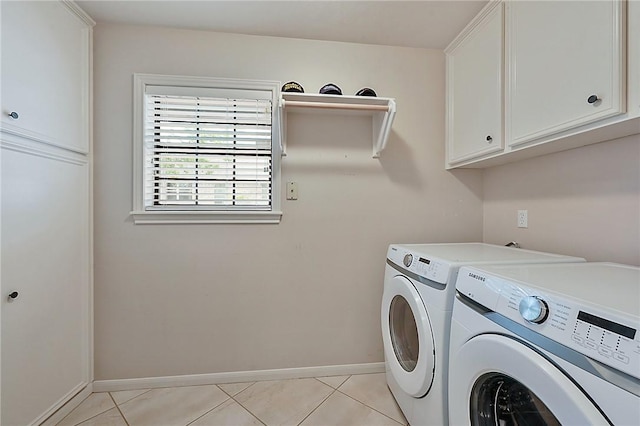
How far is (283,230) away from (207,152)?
2.28 ft

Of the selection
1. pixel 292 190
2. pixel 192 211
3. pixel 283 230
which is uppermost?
pixel 292 190

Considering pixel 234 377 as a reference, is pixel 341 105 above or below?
above

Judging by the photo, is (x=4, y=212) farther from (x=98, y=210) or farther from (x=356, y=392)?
(x=356, y=392)

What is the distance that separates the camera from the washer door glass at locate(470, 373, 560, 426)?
0.80 metres

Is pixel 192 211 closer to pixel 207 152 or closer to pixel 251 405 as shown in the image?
pixel 207 152

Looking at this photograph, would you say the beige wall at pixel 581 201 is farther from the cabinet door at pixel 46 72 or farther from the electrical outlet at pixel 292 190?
the cabinet door at pixel 46 72

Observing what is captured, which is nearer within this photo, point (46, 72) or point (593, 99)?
point (593, 99)

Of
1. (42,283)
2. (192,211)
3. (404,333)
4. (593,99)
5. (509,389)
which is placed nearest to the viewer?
(509,389)

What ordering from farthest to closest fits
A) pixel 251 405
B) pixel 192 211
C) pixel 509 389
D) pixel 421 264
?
1. pixel 192 211
2. pixel 251 405
3. pixel 421 264
4. pixel 509 389

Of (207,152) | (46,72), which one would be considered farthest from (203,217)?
(46,72)

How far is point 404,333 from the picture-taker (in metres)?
1.46

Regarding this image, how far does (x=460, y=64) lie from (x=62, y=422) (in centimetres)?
307

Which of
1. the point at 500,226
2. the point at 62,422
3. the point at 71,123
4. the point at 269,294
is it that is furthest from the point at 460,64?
the point at 62,422

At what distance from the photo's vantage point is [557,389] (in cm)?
60
